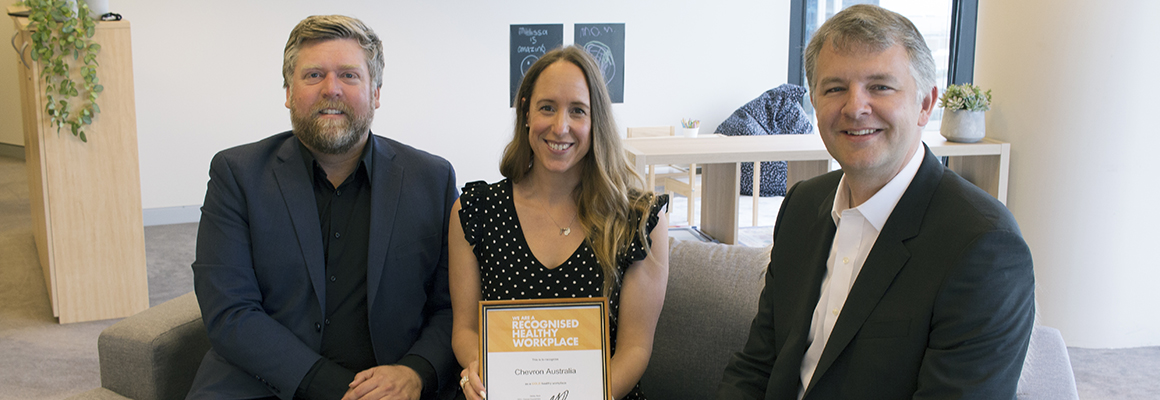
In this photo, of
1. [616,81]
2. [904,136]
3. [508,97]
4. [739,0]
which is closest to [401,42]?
[508,97]

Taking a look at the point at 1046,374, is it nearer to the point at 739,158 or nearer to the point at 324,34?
the point at 324,34

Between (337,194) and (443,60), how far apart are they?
16.7ft

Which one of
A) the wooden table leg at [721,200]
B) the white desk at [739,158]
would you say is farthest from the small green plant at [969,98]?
the wooden table leg at [721,200]

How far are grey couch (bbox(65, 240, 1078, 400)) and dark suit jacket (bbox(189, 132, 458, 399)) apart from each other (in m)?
0.18

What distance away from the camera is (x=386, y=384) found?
6.18 feet

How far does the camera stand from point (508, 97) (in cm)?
723

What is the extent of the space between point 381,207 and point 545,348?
27.3 inches

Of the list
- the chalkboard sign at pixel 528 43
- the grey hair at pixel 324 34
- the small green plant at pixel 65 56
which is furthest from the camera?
the chalkboard sign at pixel 528 43

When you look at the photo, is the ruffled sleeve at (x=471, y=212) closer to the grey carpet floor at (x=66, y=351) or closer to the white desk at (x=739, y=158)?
the white desk at (x=739, y=158)

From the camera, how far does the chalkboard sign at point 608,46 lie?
7.34 meters

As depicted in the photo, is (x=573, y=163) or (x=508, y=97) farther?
(x=508, y=97)

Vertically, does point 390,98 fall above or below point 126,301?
above

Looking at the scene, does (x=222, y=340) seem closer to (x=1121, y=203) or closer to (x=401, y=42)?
(x=1121, y=203)

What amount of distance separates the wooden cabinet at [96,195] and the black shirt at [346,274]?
7.51 ft
